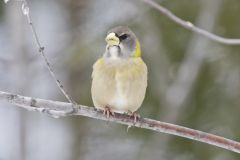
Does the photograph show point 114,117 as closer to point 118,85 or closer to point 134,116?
point 134,116

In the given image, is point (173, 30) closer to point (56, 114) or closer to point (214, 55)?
point (214, 55)

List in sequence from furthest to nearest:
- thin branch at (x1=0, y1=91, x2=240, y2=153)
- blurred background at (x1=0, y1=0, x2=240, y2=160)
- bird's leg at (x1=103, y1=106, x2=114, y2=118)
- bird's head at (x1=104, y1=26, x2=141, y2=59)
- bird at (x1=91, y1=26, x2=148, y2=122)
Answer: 1. blurred background at (x1=0, y1=0, x2=240, y2=160)
2. bird at (x1=91, y1=26, x2=148, y2=122)
3. bird's head at (x1=104, y1=26, x2=141, y2=59)
4. bird's leg at (x1=103, y1=106, x2=114, y2=118)
5. thin branch at (x1=0, y1=91, x2=240, y2=153)

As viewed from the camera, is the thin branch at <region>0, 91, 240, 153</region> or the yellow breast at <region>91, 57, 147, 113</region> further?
the yellow breast at <region>91, 57, 147, 113</region>

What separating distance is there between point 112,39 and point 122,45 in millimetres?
194

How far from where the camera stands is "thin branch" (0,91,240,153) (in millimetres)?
3389

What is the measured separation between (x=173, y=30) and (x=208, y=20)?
19.6 inches

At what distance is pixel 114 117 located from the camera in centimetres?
373

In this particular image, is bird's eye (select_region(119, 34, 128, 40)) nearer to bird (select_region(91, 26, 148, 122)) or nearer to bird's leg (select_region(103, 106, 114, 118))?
bird (select_region(91, 26, 148, 122))

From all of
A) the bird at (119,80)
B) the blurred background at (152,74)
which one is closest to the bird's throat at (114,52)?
the bird at (119,80)

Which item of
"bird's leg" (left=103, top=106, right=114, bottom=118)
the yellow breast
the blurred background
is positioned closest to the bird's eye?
the yellow breast

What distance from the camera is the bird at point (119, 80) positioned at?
13.1 feet

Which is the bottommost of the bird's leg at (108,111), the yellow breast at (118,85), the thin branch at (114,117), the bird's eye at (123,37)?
the thin branch at (114,117)

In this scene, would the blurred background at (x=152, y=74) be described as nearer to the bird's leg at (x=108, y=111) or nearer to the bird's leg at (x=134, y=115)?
the bird's leg at (x=134, y=115)

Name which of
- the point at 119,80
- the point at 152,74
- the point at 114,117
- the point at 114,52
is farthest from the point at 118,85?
the point at 152,74
